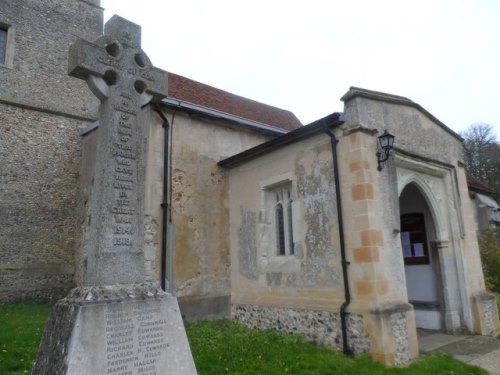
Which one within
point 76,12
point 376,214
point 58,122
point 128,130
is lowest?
point 376,214

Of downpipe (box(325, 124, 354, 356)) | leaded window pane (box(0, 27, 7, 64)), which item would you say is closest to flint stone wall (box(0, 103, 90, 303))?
leaded window pane (box(0, 27, 7, 64))

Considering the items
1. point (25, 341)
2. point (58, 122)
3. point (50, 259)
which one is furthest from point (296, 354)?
point (58, 122)

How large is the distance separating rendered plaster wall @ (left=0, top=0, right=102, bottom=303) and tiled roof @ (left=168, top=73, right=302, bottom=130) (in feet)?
12.7

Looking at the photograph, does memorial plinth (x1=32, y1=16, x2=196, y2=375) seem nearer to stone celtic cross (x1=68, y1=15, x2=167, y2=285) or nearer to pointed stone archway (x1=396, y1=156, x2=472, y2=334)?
stone celtic cross (x1=68, y1=15, x2=167, y2=285)

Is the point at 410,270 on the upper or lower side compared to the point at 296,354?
upper

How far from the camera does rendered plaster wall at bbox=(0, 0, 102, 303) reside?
12039 millimetres

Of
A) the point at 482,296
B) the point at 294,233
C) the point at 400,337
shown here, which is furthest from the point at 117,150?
the point at 482,296

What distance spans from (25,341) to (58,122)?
30.3 feet

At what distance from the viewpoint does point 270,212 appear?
9359mm

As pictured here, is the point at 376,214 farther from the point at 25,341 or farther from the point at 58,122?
the point at 58,122

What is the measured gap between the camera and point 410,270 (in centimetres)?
1023

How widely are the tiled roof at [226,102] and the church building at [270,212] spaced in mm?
191

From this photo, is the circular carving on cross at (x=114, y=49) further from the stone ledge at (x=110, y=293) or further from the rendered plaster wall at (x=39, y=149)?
the rendered plaster wall at (x=39, y=149)

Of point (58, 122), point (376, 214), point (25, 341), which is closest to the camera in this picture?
point (25, 341)
